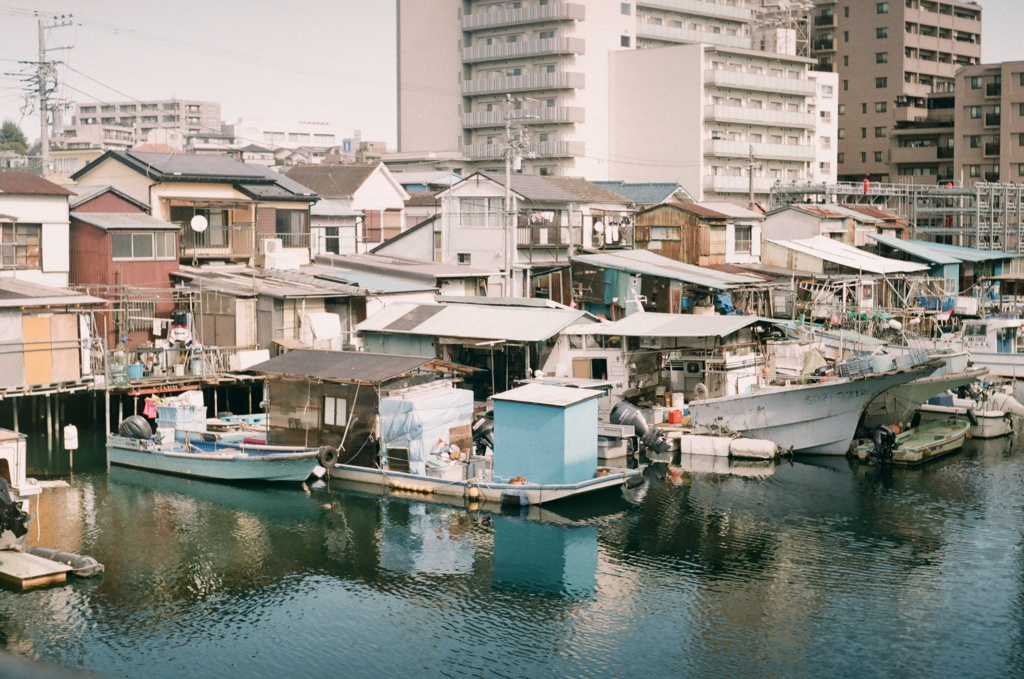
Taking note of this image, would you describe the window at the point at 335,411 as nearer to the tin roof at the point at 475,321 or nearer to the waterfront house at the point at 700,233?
the tin roof at the point at 475,321

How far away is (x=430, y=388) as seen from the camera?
3164 centimetres

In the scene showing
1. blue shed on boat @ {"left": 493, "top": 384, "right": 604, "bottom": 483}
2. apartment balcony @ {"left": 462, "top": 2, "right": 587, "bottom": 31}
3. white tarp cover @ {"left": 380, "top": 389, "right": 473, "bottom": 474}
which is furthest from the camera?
apartment balcony @ {"left": 462, "top": 2, "right": 587, "bottom": 31}

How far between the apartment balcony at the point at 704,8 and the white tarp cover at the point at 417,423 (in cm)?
6723

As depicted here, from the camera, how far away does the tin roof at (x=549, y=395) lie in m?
28.5

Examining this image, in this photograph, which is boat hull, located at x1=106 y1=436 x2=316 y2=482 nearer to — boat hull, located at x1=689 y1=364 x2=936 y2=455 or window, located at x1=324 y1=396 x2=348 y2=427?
window, located at x1=324 y1=396 x2=348 y2=427

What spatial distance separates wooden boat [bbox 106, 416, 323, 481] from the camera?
30.7m

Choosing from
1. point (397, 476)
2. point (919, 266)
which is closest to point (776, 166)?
point (919, 266)

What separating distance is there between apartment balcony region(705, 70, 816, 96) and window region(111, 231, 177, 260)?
170 feet

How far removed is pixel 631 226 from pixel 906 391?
23.0 m

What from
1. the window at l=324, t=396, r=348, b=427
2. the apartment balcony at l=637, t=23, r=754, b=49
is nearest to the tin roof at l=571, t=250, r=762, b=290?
the window at l=324, t=396, r=348, b=427

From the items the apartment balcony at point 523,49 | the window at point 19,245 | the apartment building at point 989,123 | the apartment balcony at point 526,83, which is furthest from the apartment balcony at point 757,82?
the window at point 19,245

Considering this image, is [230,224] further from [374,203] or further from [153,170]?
[374,203]

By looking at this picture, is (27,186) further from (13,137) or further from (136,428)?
(13,137)

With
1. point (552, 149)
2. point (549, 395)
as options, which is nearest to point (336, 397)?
point (549, 395)
